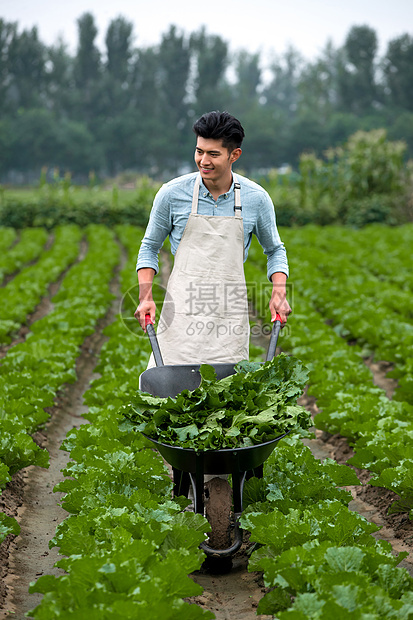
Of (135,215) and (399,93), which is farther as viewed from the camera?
(399,93)

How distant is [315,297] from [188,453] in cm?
776

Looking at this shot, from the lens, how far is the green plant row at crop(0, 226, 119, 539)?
13.8 ft

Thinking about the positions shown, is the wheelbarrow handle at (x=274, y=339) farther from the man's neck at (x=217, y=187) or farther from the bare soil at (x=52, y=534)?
the bare soil at (x=52, y=534)

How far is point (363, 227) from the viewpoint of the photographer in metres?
23.9

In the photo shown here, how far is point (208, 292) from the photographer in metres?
3.59

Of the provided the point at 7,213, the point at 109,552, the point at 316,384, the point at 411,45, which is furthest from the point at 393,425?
the point at 411,45

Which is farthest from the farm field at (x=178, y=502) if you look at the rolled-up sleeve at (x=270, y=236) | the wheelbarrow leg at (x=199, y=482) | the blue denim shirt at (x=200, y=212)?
the rolled-up sleeve at (x=270, y=236)

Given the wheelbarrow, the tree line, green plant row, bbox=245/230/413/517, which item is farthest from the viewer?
the tree line

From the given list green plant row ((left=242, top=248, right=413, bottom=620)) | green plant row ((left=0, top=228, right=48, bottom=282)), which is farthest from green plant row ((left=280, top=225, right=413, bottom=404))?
green plant row ((left=0, top=228, right=48, bottom=282))

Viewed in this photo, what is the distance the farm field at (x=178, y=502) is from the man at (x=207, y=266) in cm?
63

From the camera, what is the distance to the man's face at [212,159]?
3.33 m

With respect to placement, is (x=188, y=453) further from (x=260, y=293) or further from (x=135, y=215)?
(x=135, y=215)

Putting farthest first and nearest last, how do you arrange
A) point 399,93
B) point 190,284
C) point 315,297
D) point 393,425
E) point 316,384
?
point 399,93
point 315,297
point 316,384
point 393,425
point 190,284

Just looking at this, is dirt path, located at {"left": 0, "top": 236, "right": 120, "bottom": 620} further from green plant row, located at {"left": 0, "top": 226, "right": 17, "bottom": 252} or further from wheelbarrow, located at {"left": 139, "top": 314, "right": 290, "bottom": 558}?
green plant row, located at {"left": 0, "top": 226, "right": 17, "bottom": 252}
